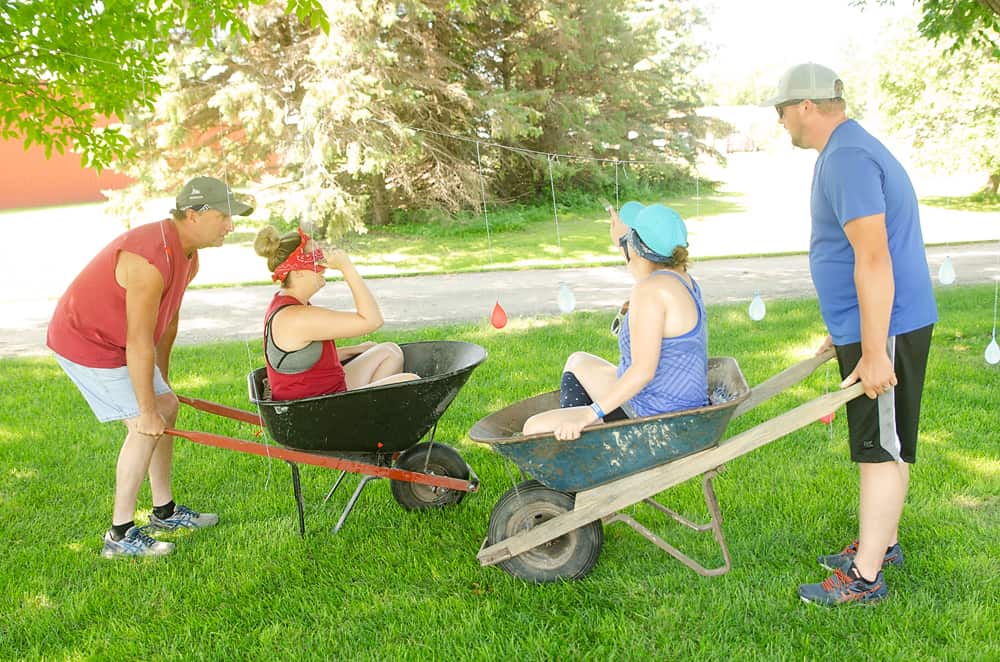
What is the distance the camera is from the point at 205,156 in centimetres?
1599

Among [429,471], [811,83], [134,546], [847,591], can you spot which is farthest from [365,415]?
[811,83]

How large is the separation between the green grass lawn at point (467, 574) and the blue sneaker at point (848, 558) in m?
0.05

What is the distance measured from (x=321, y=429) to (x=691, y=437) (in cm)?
156

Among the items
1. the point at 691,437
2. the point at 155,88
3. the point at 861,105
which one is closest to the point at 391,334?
the point at 155,88

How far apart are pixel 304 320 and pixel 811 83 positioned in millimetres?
2169

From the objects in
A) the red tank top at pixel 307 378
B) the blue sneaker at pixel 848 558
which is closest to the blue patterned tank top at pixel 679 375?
the blue sneaker at pixel 848 558

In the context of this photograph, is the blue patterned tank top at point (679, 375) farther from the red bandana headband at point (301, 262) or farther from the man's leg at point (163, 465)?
the man's leg at point (163, 465)

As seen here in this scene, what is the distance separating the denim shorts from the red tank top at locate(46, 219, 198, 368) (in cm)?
4

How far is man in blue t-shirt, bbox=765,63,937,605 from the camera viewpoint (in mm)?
2625

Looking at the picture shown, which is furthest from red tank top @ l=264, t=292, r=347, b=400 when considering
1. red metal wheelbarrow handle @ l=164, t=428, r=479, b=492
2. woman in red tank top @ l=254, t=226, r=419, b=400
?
red metal wheelbarrow handle @ l=164, t=428, r=479, b=492

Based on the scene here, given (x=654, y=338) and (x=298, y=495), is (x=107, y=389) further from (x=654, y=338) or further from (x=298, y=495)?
(x=654, y=338)

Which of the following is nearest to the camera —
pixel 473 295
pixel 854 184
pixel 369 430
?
pixel 854 184

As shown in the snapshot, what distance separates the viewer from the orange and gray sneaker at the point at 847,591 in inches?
116

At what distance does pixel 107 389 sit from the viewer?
11.6ft
